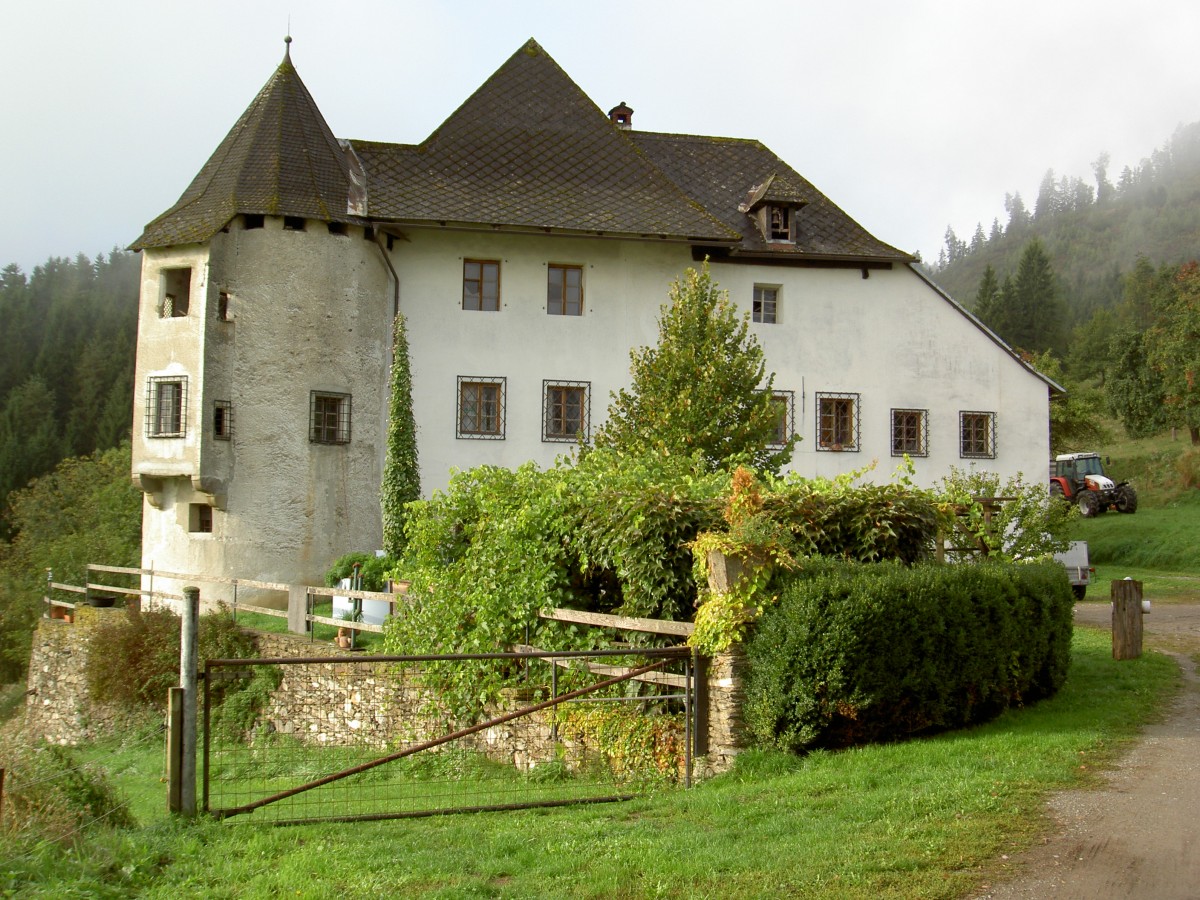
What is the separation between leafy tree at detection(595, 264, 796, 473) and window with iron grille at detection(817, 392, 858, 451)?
8600mm

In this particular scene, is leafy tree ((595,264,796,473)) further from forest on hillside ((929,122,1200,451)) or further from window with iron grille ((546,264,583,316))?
forest on hillside ((929,122,1200,451))

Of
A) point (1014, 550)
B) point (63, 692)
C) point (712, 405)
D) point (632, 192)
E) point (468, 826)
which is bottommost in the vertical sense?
point (63, 692)

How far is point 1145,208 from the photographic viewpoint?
179 meters

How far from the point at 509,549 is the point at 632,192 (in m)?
17.1

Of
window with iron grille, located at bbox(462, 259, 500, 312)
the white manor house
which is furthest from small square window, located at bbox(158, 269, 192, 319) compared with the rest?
window with iron grille, located at bbox(462, 259, 500, 312)

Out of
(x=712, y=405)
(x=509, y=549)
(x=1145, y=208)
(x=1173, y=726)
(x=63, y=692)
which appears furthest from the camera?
(x=1145, y=208)

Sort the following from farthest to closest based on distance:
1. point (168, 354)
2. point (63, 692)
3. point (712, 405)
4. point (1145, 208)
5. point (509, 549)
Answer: point (1145, 208) < point (168, 354) < point (63, 692) < point (712, 405) < point (509, 549)

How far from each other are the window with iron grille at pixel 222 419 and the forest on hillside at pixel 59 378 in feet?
135

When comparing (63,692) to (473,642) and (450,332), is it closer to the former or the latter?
(450,332)

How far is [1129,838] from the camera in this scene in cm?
724

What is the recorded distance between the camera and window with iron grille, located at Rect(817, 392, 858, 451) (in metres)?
29.6

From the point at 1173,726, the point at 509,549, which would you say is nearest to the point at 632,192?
the point at 509,549

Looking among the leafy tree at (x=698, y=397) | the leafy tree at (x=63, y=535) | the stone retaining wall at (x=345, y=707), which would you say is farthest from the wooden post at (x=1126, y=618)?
the leafy tree at (x=63, y=535)

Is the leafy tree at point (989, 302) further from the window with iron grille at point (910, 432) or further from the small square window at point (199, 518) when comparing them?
the small square window at point (199, 518)
